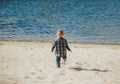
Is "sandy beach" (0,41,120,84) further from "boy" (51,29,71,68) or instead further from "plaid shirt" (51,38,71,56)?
"plaid shirt" (51,38,71,56)

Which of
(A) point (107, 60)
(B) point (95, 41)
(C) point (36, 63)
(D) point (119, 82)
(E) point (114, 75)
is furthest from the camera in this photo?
(B) point (95, 41)

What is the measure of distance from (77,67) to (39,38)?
1187 centimetres

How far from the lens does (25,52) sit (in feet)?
48.8

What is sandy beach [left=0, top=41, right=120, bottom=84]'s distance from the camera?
380 inches

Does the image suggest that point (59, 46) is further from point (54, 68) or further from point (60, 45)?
point (54, 68)

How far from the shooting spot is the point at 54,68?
11.4 m

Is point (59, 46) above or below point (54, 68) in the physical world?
above

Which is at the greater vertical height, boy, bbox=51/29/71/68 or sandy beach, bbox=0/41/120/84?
boy, bbox=51/29/71/68

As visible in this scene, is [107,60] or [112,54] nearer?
[107,60]

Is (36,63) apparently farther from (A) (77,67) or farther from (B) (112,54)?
(B) (112,54)

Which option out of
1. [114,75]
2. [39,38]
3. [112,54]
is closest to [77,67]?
[114,75]

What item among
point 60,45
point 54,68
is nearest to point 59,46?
point 60,45

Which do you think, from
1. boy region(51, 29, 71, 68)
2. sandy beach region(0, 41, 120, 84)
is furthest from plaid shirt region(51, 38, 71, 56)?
sandy beach region(0, 41, 120, 84)

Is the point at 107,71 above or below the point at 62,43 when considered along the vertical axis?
below
